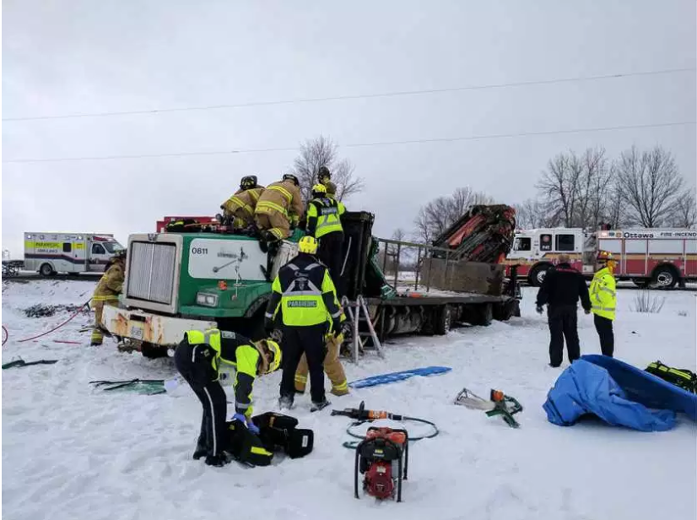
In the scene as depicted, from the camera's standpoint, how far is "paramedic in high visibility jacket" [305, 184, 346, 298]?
7430mm

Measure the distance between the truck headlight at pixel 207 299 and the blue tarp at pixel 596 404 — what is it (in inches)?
150

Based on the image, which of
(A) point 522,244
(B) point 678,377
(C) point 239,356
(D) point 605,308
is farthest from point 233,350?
(A) point 522,244

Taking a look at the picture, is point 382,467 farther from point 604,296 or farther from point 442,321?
point 442,321

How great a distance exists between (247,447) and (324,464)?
0.61m

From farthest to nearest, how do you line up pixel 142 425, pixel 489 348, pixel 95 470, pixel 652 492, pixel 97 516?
pixel 489 348
pixel 142 425
pixel 95 470
pixel 652 492
pixel 97 516

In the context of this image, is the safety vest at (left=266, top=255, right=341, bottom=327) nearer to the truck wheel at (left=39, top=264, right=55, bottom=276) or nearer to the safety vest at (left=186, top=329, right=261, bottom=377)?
the safety vest at (left=186, top=329, right=261, bottom=377)

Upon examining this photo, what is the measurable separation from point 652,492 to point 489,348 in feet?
20.0

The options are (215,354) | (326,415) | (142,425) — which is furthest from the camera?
(326,415)

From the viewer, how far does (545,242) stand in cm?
2448

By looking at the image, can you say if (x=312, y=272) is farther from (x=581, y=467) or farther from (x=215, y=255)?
(x=581, y=467)

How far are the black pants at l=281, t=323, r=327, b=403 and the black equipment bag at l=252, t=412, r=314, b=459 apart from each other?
3.82 feet

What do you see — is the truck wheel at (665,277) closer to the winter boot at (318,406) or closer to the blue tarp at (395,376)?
the blue tarp at (395,376)

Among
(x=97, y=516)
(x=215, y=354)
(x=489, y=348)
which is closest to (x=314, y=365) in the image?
(x=215, y=354)

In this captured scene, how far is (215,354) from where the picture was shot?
4.27 metres
